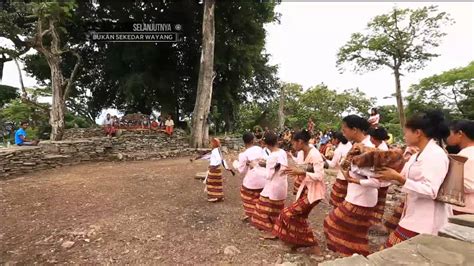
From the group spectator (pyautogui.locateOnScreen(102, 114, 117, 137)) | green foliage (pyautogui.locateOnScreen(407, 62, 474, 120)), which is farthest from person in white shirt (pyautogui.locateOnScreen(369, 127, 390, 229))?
green foliage (pyautogui.locateOnScreen(407, 62, 474, 120))

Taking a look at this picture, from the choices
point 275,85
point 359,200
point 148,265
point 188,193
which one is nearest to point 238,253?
point 148,265

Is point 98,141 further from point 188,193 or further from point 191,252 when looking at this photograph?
point 191,252

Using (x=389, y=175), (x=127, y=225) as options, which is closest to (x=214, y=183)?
(x=127, y=225)

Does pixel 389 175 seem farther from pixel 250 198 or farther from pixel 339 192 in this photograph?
pixel 250 198

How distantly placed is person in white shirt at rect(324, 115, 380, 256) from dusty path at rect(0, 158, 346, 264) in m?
0.55

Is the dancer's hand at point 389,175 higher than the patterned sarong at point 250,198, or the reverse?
the dancer's hand at point 389,175

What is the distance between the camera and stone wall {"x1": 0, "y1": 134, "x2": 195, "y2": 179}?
31.6ft

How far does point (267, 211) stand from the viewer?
15.0 ft

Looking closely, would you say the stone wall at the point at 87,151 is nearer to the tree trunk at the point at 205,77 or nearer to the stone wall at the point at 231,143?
the tree trunk at the point at 205,77

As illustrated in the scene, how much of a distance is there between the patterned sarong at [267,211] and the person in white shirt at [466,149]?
2133mm

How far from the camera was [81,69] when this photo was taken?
18.8m

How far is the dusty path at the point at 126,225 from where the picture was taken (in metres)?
3.98

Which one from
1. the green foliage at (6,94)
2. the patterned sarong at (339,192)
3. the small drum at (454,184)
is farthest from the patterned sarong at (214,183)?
the green foliage at (6,94)

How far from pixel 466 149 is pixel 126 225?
468cm
